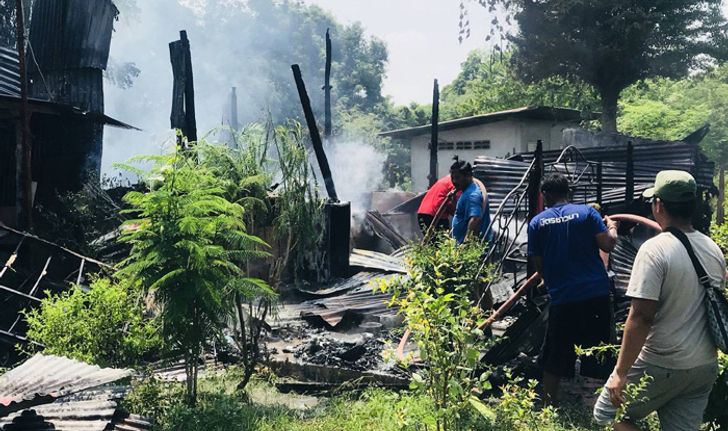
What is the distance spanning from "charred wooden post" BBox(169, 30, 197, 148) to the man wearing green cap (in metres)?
10.5

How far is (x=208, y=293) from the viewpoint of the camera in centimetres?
519

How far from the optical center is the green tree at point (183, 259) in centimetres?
516

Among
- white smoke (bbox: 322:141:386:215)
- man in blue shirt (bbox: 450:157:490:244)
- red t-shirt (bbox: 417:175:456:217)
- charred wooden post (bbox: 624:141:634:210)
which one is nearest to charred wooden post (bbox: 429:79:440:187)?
white smoke (bbox: 322:141:386:215)

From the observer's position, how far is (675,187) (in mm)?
3430

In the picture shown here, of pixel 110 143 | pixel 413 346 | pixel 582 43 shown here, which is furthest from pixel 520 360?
pixel 110 143

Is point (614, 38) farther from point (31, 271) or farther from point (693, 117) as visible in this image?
point (31, 271)

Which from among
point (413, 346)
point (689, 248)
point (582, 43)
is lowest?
point (413, 346)

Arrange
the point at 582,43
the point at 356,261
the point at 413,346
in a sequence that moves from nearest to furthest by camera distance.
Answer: the point at 413,346
the point at 356,261
the point at 582,43

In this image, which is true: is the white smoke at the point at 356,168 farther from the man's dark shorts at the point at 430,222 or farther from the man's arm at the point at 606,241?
the man's arm at the point at 606,241

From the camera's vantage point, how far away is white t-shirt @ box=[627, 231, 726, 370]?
3.30 metres

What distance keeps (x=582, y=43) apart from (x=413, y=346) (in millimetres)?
18949

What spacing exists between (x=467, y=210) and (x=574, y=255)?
2.10m

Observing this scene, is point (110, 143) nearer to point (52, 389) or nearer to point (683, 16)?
point (683, 16)

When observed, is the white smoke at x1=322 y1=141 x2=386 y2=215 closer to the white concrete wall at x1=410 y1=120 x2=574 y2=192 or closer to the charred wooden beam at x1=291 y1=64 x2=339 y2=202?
the white concrete wall at x1=410 y1=120 x2=574 y2=192
